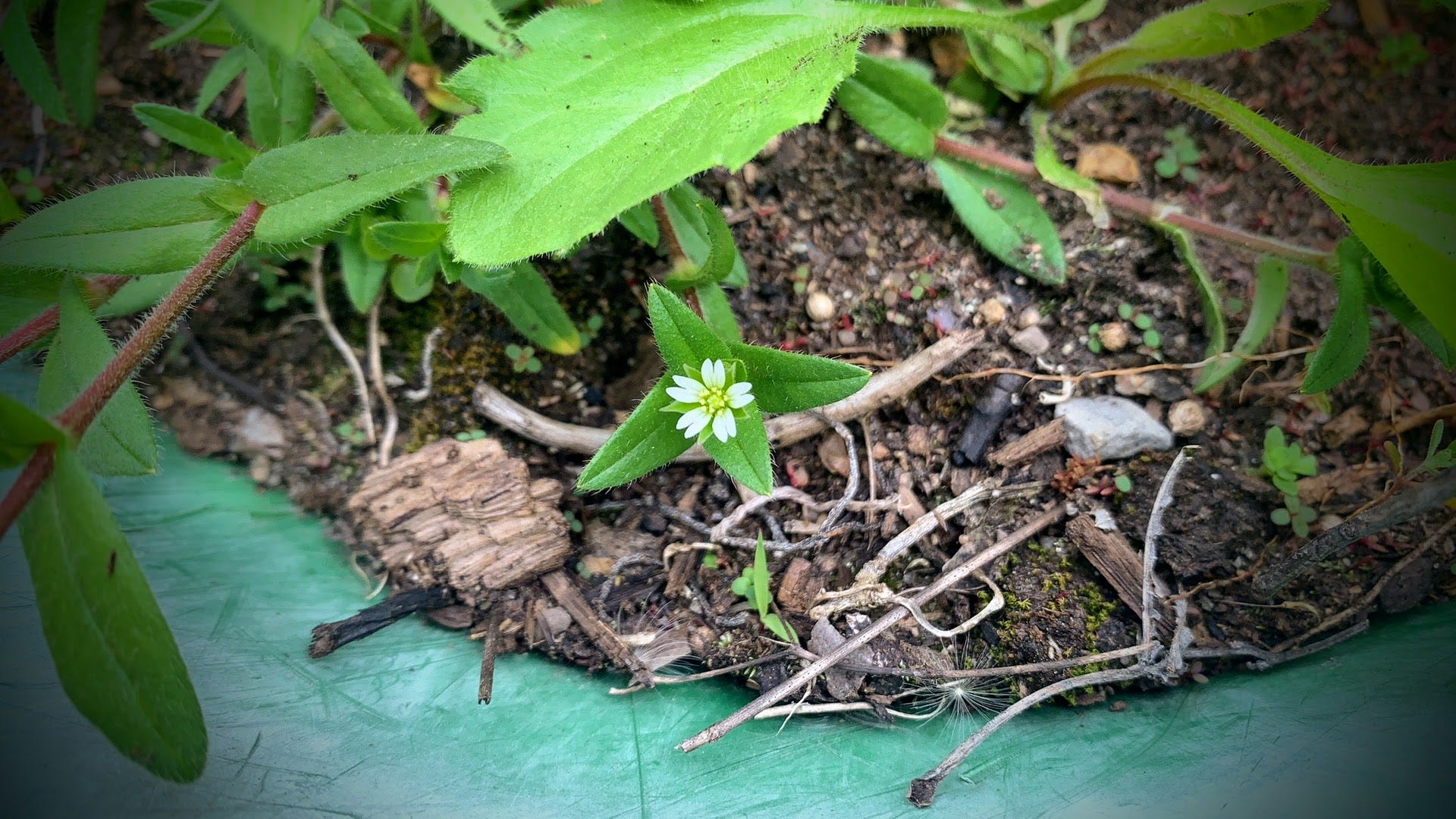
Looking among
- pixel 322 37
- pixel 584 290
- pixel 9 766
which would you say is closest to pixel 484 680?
pixel 9 766

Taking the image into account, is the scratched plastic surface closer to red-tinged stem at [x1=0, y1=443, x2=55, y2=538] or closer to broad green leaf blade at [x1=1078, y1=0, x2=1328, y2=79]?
red-tinged stem at [x1=0, y1=443, x2=55, y2=538]

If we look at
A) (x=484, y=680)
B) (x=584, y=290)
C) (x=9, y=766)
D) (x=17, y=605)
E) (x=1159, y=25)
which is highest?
(x=1159, y=25)

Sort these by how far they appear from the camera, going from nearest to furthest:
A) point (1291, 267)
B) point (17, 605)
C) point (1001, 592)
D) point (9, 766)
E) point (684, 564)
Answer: point (9, 766)
point (17, 605)
point (1001, 592)
point (684, 564)
point (1291, 267)

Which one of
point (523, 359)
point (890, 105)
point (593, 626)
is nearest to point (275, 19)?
point (523, 359)

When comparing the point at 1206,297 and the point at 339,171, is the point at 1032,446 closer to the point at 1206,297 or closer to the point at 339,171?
the point at 1206,297

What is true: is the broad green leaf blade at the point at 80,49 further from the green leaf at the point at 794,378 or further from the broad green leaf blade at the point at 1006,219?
the broad green leaf blade at the point at 1006,219

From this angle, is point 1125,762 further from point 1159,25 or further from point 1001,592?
point 1159,25

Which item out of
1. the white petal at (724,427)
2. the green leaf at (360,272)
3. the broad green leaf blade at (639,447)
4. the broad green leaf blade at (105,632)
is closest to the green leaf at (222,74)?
the green leaf at (360,272)
